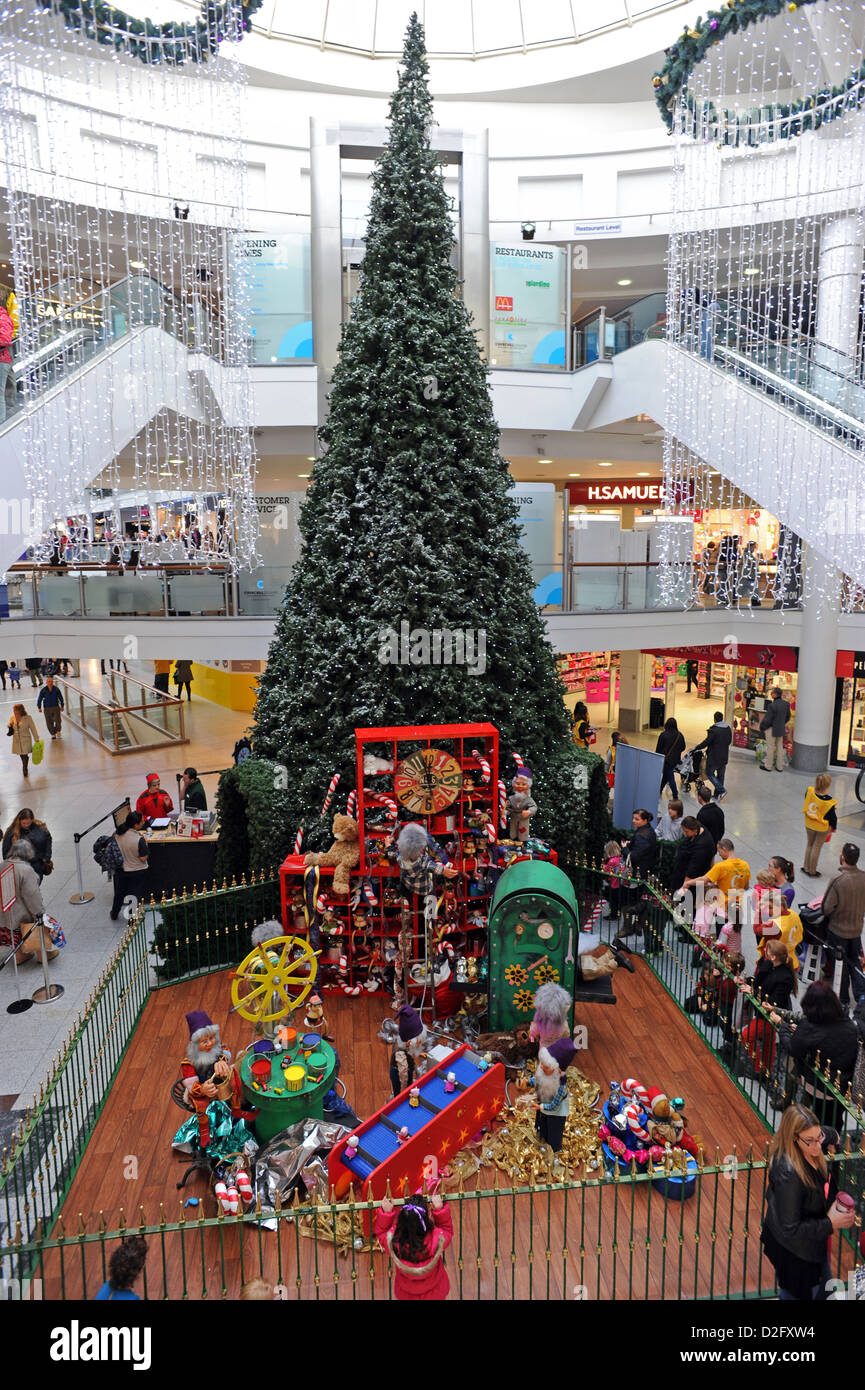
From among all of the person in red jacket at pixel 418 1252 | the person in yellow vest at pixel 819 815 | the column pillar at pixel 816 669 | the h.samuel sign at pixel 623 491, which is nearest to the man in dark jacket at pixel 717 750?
the column pillar at pixel 816 669

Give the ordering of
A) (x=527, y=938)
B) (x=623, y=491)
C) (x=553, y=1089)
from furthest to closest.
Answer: (x=623, y=491), (x=527, y=938), (x=553, y=1089)

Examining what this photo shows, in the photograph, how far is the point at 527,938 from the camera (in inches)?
279

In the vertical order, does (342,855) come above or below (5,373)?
below

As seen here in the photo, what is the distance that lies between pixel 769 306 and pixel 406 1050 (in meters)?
12.0

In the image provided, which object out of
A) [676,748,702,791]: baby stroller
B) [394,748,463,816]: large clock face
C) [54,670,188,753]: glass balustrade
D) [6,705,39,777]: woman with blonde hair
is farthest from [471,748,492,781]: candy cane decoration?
[54,670,188,753]: glass balustrade

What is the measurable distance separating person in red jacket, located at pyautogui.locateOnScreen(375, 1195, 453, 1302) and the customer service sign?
1449 cm

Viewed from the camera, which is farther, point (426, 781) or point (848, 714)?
point (848, 714)

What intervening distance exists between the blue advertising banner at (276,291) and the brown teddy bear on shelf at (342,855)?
977cm

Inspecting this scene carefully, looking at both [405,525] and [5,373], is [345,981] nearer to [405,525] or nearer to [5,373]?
[405,525]

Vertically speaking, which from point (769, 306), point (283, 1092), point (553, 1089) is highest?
point (769, 306)

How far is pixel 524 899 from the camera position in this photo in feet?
22.8

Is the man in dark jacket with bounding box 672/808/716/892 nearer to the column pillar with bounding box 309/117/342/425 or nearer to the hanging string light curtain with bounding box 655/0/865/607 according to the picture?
the hanging string light curtain with bounding box 655/0/865/607

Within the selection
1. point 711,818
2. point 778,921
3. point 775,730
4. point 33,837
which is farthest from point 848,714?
point 33,837

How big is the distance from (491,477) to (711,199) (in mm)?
10878
